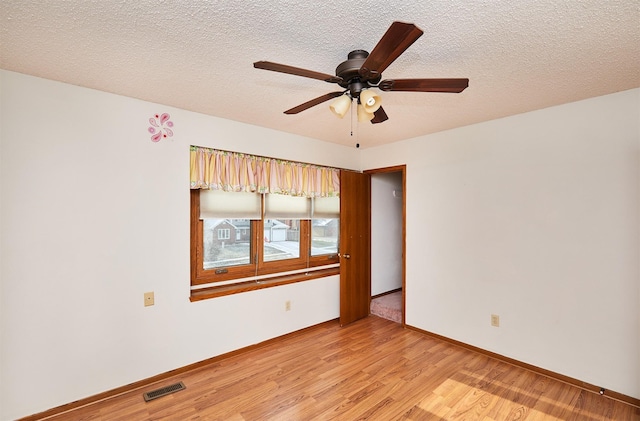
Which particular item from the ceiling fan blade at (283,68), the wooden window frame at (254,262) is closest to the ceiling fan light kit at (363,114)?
the ceiling fan blade at (283,68)

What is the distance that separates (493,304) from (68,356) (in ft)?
12.0

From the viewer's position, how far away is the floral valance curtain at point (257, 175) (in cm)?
283

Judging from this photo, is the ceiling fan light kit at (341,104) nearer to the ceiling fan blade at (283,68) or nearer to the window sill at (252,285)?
the ceiling fan blade at (283,68)

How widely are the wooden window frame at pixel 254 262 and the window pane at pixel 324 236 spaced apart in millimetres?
70

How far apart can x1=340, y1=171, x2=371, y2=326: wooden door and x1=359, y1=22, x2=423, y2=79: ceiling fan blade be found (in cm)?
239

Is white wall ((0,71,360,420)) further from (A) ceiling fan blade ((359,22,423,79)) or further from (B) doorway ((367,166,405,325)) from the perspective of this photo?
(B) doorway ((367,166,405,325))

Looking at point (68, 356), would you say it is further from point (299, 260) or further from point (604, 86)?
point (604, 86)

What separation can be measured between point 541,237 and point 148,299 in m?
3.49

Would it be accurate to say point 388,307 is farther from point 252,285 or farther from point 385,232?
point 252,285

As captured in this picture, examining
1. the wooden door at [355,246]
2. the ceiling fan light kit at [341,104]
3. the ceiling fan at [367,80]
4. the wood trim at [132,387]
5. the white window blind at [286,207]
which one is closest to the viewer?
the ceiling fan at [367,80]

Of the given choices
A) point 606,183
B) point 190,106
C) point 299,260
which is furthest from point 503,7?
point 299,260

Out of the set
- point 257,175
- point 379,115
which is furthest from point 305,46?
point 257,175

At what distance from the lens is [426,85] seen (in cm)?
155

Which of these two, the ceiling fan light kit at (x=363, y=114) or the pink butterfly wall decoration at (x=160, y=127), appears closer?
A: the ceiling fan light kit at (x=363, y=114)
